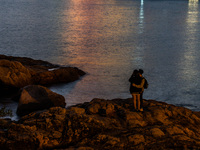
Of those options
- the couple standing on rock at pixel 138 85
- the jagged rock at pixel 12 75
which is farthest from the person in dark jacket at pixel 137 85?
the jagged rock at pixel 12 75

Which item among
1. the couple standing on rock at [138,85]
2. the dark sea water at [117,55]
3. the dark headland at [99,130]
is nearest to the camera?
the dark headland at [99,130]

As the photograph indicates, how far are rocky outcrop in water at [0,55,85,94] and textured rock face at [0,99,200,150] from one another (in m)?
6.96

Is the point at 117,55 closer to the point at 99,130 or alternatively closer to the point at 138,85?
the point at 138,85

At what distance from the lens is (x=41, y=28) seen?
144 feet

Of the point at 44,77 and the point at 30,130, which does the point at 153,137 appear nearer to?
the point at 30,130

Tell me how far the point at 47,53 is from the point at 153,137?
20.1m

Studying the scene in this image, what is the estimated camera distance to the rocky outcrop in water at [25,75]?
1559cm

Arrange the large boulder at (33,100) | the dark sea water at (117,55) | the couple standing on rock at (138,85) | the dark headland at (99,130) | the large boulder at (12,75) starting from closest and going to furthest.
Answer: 1. the dark headland at (99,130)
2. the couple standing on rock at (138,85)
3. the large boulder at (33,100)
4. the large boulder at (12,75)
5. the dark sea water at (117,55)

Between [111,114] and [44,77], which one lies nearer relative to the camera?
[111,114]

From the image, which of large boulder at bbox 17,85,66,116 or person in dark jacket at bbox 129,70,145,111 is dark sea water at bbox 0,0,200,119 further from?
person in dark jacket at bbox 129,70,145,111

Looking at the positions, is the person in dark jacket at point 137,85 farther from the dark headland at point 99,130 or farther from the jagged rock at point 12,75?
the jagged rock at point 12,75

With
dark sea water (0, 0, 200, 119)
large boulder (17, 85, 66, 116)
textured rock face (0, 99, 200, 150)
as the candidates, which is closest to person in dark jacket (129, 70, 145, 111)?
textured rock face (0, 99, 200, 150)

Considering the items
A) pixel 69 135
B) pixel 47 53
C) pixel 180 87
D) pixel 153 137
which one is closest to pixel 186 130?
pixel 153 137

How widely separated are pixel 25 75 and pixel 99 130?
29.3 feet
